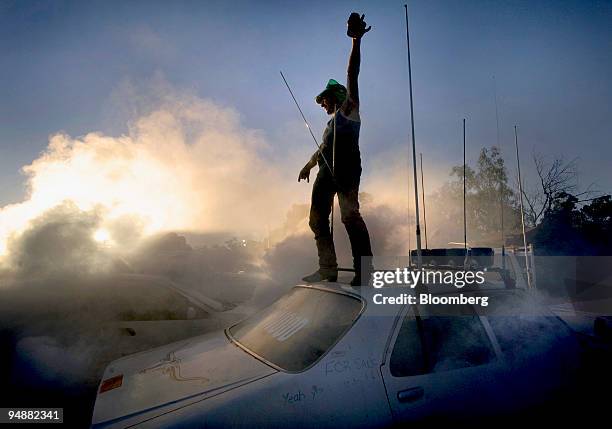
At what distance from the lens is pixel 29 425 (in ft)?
8.47

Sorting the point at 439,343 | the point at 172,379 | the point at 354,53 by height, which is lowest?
the point at 172,379

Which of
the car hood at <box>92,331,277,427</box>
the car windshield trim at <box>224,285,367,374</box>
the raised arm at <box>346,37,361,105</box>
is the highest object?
the raised arm at <box>346,37,361,105</box>

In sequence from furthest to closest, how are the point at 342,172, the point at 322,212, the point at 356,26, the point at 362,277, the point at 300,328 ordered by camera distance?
the point at 322,212
the point at 342,172
the point at 356,26
the point at 362,277
the point at 300,328

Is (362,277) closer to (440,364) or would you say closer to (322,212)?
(440,364)

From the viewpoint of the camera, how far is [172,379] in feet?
5.74

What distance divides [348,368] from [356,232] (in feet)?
4.94

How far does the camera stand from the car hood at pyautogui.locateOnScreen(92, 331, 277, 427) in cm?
151

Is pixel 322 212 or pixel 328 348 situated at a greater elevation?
pixel 322 212

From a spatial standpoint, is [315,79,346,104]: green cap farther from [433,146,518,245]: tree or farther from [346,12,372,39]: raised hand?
[433,146,518,245]: tree

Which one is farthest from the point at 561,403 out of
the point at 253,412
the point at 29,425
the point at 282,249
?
the point at 282,249

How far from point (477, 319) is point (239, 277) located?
37.2 feet

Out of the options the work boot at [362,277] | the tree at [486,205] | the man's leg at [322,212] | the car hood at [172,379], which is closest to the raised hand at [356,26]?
the man's leg at [322,212]

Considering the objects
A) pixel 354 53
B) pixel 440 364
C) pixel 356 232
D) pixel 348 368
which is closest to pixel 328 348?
pixel 348 368

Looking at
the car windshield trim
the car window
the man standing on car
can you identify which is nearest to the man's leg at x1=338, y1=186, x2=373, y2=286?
the man standing on car
